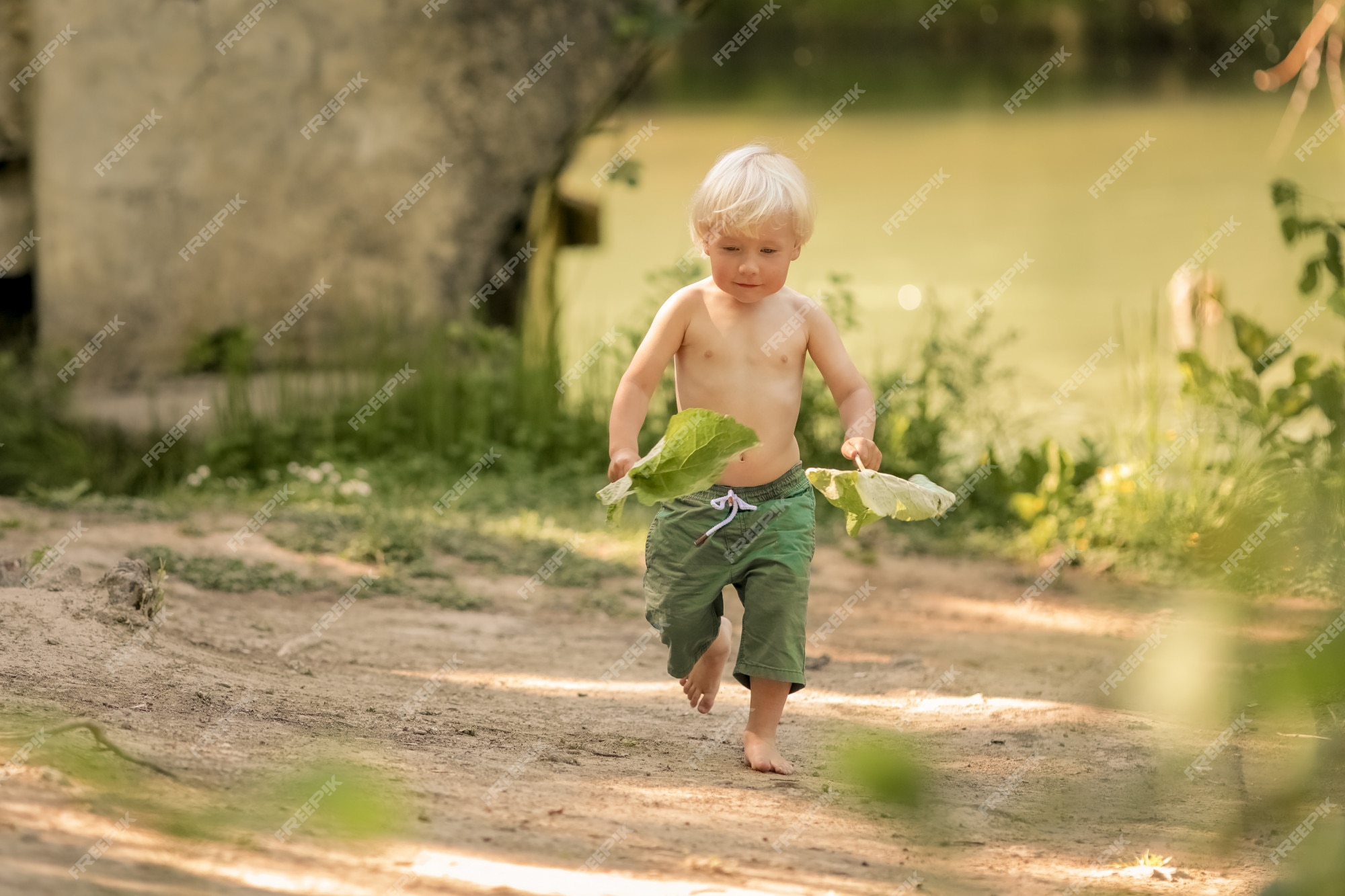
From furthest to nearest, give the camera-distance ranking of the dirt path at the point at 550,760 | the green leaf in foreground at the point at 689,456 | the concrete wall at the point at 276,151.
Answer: the concrete wall at the point at 276,151
the green leaf in foreground at the point at 689,456
the dirt path at the point at 550,760

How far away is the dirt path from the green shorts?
0.29 m

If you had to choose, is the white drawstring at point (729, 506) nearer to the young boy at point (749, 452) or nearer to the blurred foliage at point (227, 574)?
the young boy at point (749, 452)

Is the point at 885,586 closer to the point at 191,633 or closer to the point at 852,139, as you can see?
the point at 191,633

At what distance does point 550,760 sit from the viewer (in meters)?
3.13

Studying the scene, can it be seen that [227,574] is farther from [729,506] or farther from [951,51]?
[951,51]

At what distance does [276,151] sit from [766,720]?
5.10 meters

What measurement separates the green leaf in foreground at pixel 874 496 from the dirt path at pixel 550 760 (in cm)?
63

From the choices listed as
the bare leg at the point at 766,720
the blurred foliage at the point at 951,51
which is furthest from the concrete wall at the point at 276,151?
the blurred foliage at the point at 951,51

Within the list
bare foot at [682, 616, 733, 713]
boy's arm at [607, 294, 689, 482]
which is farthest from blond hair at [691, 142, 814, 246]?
bare foot at [682, 616, 733, 713]

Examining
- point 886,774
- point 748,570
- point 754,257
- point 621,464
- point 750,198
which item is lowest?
point 748,570

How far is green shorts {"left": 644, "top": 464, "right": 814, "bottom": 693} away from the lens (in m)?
3.21

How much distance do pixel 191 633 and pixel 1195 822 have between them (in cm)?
281

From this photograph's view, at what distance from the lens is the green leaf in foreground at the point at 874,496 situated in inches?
119

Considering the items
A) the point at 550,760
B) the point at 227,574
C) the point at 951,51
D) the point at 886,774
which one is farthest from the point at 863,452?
the point at 951,51
